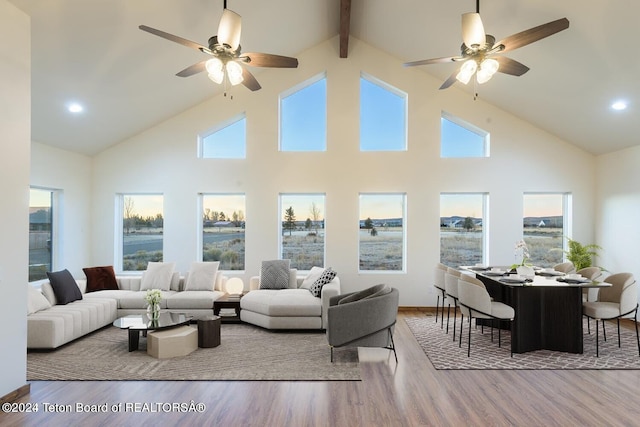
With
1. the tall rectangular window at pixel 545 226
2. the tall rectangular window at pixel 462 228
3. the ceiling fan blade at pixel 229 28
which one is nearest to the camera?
the ceiling fan blade at pixel 229 28

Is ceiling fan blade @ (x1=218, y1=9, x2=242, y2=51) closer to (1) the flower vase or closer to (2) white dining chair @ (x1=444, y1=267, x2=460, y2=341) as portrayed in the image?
(1) the flower vase

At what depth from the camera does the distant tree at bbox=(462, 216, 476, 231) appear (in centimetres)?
698

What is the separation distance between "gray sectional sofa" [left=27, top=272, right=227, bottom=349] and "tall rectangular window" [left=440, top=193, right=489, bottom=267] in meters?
4.17

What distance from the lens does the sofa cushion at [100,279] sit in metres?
6.08

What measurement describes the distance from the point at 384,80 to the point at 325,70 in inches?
44.3

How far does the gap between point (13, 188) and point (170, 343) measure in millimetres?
2249

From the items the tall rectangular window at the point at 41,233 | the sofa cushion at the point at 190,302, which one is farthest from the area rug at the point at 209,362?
the tall rectangular window at the point at 41,233

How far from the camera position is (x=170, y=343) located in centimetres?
431

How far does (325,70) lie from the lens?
22.8ft

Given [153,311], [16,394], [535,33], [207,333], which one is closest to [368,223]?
[207,333]

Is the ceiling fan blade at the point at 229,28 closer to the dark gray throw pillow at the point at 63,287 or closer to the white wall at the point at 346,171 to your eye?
the white wall at the point at 346,171

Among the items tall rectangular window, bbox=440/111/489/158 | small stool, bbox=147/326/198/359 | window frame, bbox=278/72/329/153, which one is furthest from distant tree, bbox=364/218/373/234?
small stool, bbox=147/326/198/359

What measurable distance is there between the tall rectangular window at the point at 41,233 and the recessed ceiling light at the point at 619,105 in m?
8.74

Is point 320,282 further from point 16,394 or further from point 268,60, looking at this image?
point 16,394
